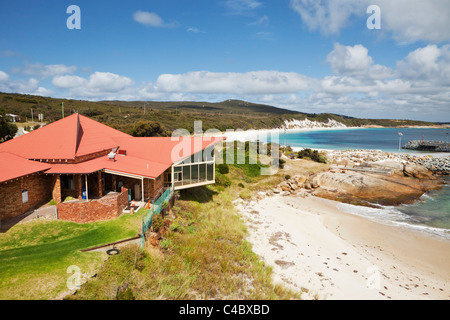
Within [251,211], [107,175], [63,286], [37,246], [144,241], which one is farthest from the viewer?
[251,211]

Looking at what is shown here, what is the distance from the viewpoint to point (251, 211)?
22.9 meters

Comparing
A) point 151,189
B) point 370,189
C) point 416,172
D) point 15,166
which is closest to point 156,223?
point 151,189

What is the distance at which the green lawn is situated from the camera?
30.4ft

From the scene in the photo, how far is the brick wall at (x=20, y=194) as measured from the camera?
528 inches

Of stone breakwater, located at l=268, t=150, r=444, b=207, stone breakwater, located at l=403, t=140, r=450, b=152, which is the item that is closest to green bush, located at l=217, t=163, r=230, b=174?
stone breakwater, located at l=268, t=150, r=444, b=207

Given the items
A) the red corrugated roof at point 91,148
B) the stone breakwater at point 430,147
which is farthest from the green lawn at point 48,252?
the stone breakwater at point 430,147

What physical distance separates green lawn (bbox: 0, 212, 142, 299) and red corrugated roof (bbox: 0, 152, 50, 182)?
8.79 feet

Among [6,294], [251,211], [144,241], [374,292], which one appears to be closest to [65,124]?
[144,241]

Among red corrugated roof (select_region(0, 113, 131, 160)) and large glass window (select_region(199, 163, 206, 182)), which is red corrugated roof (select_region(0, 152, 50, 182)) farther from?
large glass window (select_region(199, 163, 206, 182))

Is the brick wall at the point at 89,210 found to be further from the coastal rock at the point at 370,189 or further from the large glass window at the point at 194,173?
the coastal rock at the point at 370,189

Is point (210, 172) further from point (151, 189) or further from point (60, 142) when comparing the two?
point (60, 142)
